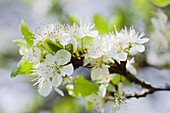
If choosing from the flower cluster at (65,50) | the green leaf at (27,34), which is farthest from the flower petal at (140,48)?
the green leaf at (27,34)

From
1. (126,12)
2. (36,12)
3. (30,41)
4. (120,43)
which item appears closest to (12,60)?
(36,12)

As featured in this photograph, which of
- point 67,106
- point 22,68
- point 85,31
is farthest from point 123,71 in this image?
point 67,106

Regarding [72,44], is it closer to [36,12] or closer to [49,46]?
[49,46]

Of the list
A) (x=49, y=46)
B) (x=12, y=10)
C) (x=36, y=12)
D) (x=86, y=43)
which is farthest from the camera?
(x=12, y=10)

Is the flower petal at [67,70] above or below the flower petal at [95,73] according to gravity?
above

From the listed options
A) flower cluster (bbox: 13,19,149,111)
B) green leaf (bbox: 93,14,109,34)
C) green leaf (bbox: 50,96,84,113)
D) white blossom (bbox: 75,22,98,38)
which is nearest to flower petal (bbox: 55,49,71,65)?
flower cluster (bbox: 13,19,149,111)

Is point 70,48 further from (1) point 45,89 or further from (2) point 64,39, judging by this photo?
(1) point 45,89

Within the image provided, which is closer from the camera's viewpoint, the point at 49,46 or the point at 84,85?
the point at 49,46

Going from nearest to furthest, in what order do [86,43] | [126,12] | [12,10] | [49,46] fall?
[49,46], [86,43], [126,12], [12,10]

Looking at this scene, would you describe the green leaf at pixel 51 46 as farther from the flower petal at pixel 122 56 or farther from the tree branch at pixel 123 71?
the flower petal at pixel 122 56
